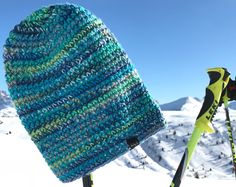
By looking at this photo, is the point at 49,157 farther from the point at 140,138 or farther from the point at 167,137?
the point at 167,137

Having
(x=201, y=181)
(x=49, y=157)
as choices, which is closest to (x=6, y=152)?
(x=201, y=181)

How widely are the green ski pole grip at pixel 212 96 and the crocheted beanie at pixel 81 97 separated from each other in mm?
375

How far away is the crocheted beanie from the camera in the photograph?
2.10 m

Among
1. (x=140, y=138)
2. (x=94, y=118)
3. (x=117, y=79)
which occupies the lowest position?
(x=140, y=138)

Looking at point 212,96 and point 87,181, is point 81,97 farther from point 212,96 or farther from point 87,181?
point 212,96

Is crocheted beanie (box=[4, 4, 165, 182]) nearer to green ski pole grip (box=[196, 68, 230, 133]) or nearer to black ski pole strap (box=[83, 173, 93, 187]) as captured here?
black ski pole strap (box=[83, 173, 93, 187])

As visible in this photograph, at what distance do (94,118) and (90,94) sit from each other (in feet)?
0.43

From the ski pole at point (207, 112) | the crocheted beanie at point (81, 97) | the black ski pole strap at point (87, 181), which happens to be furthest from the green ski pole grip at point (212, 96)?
the black ski pole strap at point (87, 181)

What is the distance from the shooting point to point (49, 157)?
7.32 feet

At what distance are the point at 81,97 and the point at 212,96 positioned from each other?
3.14 feet

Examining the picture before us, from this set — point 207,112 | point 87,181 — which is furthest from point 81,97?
point 207,112

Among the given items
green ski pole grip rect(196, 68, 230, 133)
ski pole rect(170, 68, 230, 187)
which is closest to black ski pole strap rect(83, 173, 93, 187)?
ski pole rect(170, 68, 230, 187)

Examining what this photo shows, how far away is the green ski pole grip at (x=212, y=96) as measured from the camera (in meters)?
2.44

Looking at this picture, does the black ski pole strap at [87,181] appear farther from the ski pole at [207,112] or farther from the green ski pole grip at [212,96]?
the green ski pole grip at [212,96]
